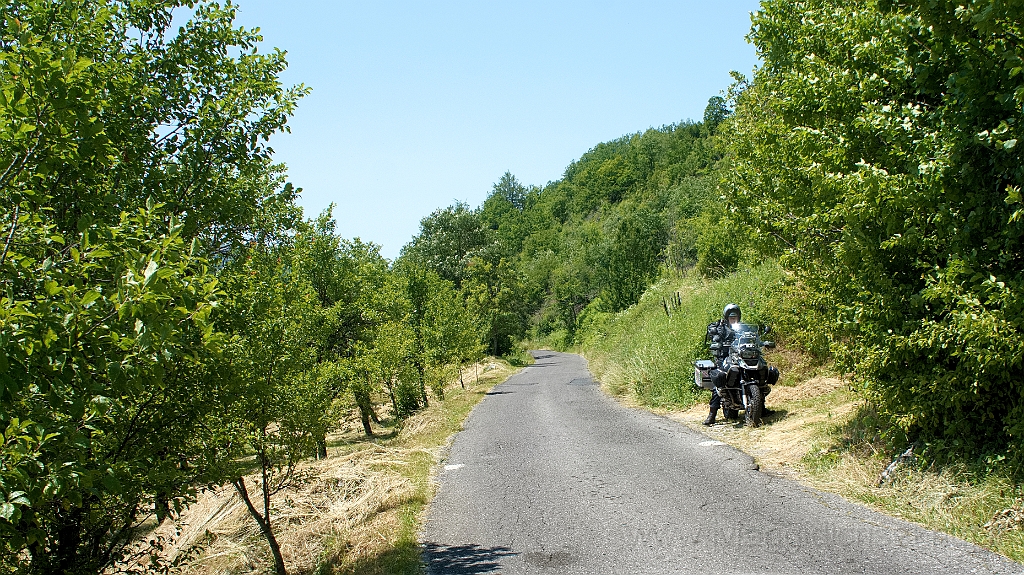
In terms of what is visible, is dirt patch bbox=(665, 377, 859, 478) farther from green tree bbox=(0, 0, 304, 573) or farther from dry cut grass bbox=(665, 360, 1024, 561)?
green tree bbox=(0, 0, 304, 573)

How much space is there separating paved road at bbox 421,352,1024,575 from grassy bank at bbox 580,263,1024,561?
30 cm

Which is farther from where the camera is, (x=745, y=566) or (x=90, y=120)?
(x=745, y=566)

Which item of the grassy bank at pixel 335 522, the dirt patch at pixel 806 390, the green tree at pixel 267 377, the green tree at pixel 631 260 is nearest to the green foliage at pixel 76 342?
the green tree at pixel 267 377

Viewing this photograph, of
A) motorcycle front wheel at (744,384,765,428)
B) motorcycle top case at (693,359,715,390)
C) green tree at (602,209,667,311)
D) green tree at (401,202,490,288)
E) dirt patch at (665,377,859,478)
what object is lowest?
dirt patch at (665,377,859,478)

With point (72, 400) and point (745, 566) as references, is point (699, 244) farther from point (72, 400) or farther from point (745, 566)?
point (72, 400)

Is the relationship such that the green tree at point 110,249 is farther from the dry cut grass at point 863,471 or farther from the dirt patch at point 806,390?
the dirt patch at point 806,390

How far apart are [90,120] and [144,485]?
2.47 m

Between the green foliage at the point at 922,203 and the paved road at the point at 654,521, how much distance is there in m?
1.48

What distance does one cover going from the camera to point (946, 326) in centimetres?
576

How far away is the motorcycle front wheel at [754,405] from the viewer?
34.4ft

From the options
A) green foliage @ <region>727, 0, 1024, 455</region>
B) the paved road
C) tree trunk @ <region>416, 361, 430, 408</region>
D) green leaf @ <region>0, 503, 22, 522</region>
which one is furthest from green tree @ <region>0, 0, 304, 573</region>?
tree trunk @ <region>416, 361, 430, 408</region>

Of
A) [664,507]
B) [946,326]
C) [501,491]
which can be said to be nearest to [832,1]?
[946,326]

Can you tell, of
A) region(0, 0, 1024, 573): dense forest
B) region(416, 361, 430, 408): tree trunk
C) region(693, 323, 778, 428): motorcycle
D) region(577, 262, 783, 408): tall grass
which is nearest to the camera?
region(0, 0, 1024, 573): dense forest

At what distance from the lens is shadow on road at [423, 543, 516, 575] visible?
18.2ft
